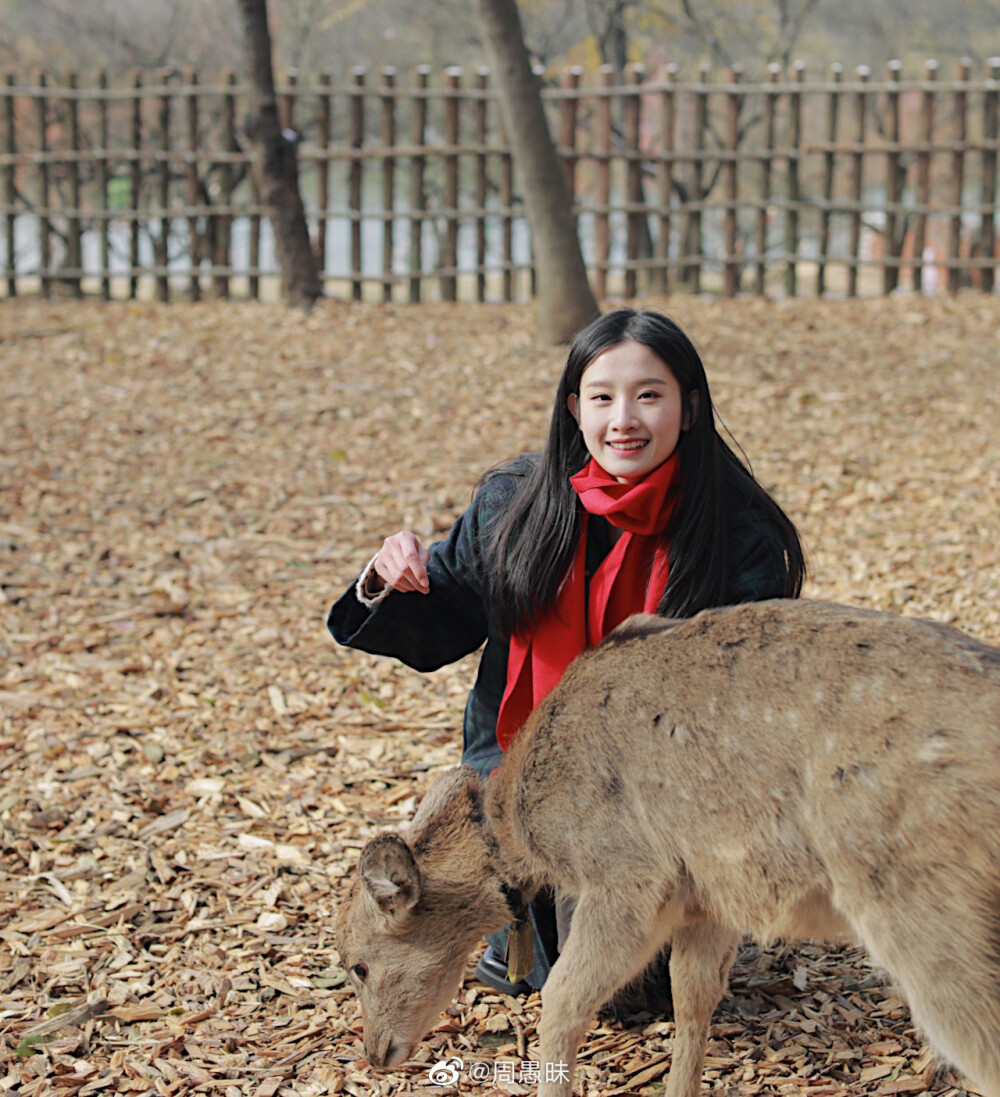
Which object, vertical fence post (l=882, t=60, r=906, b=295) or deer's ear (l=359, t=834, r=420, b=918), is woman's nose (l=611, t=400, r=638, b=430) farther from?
vertical fence post (l=882, t=60, r=906, b=295)

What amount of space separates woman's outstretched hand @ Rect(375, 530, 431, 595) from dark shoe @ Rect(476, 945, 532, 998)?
1.11 m

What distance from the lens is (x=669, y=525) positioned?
10.5 ft

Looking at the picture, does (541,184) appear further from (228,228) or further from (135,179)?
(135,179)

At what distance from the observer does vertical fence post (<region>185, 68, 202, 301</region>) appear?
42.3 ft

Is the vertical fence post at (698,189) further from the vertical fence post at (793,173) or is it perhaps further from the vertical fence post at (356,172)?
the vertical fence post at (356,172)

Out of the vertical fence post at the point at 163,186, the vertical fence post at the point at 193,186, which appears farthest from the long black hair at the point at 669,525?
the vertical fence post at the point at 163,186

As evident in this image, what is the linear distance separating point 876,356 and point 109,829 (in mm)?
7491

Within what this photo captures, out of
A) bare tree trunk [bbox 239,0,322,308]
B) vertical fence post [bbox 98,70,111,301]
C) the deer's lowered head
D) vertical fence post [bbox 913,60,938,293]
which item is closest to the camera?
the deer's lowered head

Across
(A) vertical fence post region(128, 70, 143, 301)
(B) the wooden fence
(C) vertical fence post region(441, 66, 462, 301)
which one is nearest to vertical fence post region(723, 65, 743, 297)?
(B) the wooden fence

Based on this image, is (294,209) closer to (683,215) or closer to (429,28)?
(683,215)

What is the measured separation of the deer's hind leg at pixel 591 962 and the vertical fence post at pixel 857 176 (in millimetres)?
10945

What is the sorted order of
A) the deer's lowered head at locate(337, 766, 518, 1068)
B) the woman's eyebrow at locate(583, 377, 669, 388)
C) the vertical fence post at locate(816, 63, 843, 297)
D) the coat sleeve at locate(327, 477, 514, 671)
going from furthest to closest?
the vertical fence post at locate(816, 63, 843, 297)
the coat sleeve at locate(327, 477, 514, 671)
the woman's eyebrow at locate(583, 377, 669, 388)
the deer's lowered head at locate(337, 766, 518, 1068)

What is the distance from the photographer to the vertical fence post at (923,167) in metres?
Result: 12.4

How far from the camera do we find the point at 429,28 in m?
21.9
